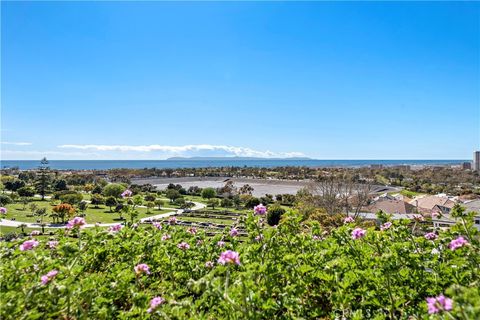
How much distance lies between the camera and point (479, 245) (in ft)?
7.28

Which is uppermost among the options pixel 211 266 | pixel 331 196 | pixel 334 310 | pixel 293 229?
pixel 293 229

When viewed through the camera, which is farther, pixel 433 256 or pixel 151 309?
pixel 433 256

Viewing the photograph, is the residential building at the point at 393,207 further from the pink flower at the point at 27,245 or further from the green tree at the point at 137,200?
the pink flower at the point at 27,245

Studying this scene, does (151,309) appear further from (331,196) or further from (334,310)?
(331,196)

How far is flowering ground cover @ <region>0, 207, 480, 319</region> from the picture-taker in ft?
5.55

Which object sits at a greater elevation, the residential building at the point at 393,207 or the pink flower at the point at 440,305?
the pink flower at the point at 440,305

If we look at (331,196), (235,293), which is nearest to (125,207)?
(235,293)

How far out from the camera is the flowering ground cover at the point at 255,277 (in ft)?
5.55

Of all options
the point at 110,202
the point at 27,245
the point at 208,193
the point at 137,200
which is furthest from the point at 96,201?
the point at 27,245

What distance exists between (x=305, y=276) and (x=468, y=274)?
1.11 m

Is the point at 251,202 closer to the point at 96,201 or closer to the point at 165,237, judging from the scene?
the point at 96,201

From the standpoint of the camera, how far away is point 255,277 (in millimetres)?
1883

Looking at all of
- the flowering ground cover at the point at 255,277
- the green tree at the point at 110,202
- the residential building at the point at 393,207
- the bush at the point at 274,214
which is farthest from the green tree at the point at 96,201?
the flowering ground cover at the point at 255,277

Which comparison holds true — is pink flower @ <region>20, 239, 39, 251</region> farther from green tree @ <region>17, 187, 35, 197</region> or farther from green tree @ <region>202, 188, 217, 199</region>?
green tree @ <region>17, 187, 35, 197</region>
